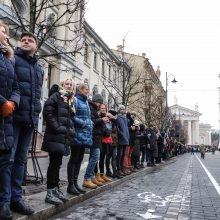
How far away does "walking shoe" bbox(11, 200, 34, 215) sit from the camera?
435cm

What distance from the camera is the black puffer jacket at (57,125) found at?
526cm

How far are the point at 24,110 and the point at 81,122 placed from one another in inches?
72.3

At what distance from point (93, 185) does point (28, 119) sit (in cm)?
318

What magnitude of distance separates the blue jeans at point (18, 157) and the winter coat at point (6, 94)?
551 mm

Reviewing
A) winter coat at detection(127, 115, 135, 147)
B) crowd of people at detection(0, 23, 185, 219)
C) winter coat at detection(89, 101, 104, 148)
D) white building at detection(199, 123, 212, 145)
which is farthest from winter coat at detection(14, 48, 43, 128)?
white building at detection(199, 123, 212, 145)

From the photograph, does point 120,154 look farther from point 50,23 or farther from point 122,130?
point 50,23

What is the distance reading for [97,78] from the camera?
120 ft

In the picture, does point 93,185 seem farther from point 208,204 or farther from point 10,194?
point 10,194

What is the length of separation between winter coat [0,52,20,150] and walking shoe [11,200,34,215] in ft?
3.16

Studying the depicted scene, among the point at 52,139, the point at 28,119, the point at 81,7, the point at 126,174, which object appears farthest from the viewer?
the point at 126,174

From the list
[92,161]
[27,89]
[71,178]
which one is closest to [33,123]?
[27,89]

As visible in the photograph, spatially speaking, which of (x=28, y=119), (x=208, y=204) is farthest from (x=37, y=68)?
(x=208, y=204)

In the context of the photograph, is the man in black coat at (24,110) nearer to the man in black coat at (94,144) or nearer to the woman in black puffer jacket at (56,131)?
the woman in black puffer jacket at (56,131)

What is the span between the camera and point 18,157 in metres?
4.57
